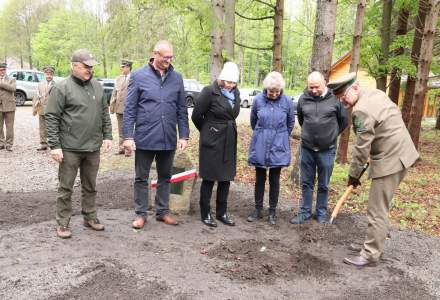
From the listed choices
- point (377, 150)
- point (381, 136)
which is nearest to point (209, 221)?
point (377, 150)

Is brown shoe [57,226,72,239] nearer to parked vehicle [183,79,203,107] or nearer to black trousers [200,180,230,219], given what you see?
black trousers [200,180,230,219]

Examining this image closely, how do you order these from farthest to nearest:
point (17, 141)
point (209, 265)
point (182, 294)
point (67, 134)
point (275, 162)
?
point (17, 141)
point (275, 162)
point (67, 134)
point (209, 265)
point (182, 294)

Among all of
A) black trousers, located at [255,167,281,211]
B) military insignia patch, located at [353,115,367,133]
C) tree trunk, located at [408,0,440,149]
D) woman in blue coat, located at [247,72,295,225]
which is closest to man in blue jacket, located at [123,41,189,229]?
woman in blue coat, located at [247,72,295,225]

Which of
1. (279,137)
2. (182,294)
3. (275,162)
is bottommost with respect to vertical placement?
(182,294)

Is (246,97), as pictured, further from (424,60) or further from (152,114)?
(152,114)

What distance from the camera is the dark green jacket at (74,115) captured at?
4277 millimetres

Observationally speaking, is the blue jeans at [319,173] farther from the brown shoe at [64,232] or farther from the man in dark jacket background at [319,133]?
the brown shoe at [64,232]

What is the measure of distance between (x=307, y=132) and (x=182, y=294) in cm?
274

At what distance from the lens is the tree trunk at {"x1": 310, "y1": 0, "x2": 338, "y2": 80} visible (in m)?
6.70

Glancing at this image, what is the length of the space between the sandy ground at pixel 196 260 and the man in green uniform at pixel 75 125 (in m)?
0.58

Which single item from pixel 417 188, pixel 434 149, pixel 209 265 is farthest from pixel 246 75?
pixel 209 265

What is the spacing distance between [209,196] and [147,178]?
2.80 ft

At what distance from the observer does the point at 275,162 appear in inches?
207

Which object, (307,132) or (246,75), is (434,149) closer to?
(307,132)
